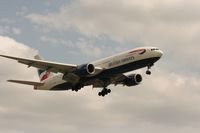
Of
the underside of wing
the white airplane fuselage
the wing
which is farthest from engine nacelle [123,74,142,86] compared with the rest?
the wing

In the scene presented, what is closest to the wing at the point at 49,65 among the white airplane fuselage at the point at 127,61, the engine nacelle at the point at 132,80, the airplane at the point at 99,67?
the airplane at the point at 99,67

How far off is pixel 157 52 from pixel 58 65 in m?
12.7

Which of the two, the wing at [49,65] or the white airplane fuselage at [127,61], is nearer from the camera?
the wing at [49,65]

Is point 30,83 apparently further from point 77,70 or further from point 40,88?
point 77,70

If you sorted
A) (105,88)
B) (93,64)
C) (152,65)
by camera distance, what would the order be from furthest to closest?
(105,88), (93,64), (152,65)

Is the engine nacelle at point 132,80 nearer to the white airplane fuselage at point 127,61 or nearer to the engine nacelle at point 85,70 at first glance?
the white airplane fuselage at point 127,61

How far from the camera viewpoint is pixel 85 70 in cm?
6712

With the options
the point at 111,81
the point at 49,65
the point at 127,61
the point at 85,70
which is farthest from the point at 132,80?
the point at 49,65

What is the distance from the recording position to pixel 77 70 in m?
67.9

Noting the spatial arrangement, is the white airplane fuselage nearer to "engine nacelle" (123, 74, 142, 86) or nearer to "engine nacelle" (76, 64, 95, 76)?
"engine nacelle" (76, 64, 95, 76)

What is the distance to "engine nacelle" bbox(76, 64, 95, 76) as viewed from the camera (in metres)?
67.1

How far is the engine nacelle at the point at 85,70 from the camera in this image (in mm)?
67125

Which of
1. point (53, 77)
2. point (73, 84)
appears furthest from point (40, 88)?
point (73, 84)

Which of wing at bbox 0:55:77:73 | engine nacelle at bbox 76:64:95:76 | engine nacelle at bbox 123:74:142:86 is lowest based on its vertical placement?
engine nacelle at bbox 76:64:95:76
